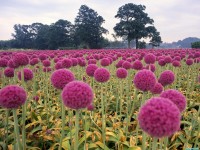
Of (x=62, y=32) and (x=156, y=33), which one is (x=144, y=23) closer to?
(x=156, y=33)

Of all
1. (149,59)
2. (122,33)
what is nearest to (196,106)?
(149,59)

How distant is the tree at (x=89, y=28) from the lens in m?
76.6

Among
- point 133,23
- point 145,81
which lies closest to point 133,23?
point 133,23

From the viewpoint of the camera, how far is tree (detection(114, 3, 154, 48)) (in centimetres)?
7575

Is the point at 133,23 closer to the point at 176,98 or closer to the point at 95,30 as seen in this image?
the point at 95,30

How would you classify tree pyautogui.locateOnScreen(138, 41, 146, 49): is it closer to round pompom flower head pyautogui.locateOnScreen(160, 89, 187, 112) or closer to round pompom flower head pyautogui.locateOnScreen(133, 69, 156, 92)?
round pompom flower head pyautogui.locateOnScreen(133, 69, 156, 92)

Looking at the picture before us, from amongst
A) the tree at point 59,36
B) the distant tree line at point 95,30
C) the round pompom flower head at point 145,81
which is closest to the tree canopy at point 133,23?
the distant tree line at point 95,30

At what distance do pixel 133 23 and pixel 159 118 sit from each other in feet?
253

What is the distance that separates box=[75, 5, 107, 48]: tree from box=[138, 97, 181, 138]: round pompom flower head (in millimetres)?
72980

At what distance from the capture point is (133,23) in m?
76.6

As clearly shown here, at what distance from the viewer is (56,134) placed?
5285mm

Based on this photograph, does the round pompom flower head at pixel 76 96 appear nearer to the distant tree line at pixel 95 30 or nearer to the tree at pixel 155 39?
the distant tree line at pixel 95 30

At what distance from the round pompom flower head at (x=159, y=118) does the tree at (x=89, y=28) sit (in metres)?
73.0

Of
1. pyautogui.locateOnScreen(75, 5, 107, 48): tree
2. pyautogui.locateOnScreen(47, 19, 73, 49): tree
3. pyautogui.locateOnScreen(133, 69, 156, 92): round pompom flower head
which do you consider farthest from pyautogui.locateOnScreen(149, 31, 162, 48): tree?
pyautogui.locateOnScreen(133, 69, 156, 92): round pompom flower head
